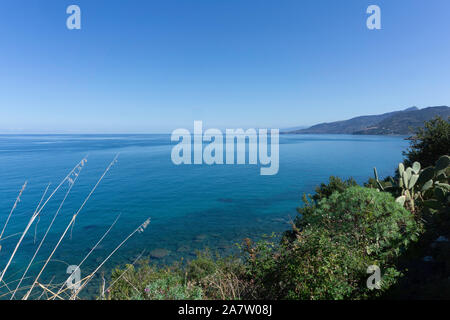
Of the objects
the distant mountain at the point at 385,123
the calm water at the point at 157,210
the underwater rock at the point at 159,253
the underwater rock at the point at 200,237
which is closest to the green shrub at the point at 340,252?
the calm water at the point at 157,210

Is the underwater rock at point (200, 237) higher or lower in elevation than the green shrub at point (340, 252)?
lower

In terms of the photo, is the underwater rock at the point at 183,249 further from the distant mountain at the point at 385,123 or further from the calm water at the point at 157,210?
the distant mountain at the point at 385,123

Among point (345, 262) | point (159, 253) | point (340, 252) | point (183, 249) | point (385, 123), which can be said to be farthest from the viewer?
point (385, 123)

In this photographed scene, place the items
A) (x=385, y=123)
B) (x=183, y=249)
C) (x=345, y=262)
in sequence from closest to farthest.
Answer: (x=345, y=262) → (x=183, y=249) → (x=385, y=123)

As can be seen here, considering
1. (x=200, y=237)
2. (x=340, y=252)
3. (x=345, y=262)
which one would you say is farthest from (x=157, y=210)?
(x=345, y=262)

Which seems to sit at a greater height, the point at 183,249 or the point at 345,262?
the point at 345,262

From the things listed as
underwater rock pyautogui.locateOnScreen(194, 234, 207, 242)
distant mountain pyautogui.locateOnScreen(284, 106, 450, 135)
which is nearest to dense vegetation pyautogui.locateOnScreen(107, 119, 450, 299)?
underwater rock pyautogui.locateOnScreen(194, 234, 207, 242)

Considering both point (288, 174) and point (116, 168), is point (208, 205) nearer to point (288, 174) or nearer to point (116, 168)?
point (288, 174)

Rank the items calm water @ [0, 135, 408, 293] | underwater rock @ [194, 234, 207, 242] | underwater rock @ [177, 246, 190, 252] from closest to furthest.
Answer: underwater rock @ [177, 246, 190, 252] < calm water @ [0, 135, 408, 293] < underwater rock @ [194, 234, 207, 242]

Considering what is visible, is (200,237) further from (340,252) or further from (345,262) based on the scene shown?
(345,262)

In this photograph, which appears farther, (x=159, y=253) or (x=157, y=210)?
(x=157, y=210)

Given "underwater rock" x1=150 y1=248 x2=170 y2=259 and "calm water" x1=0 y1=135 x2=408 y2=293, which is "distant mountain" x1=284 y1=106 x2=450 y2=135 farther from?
"underwater rock" x1=150 y1=248 x2=170 y2=259

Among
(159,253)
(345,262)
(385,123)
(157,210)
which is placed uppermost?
(385,123)

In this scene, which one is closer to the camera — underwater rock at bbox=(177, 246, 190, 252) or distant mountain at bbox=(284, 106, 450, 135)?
underwater rock at bbox=(177, 246, 190, 252)
